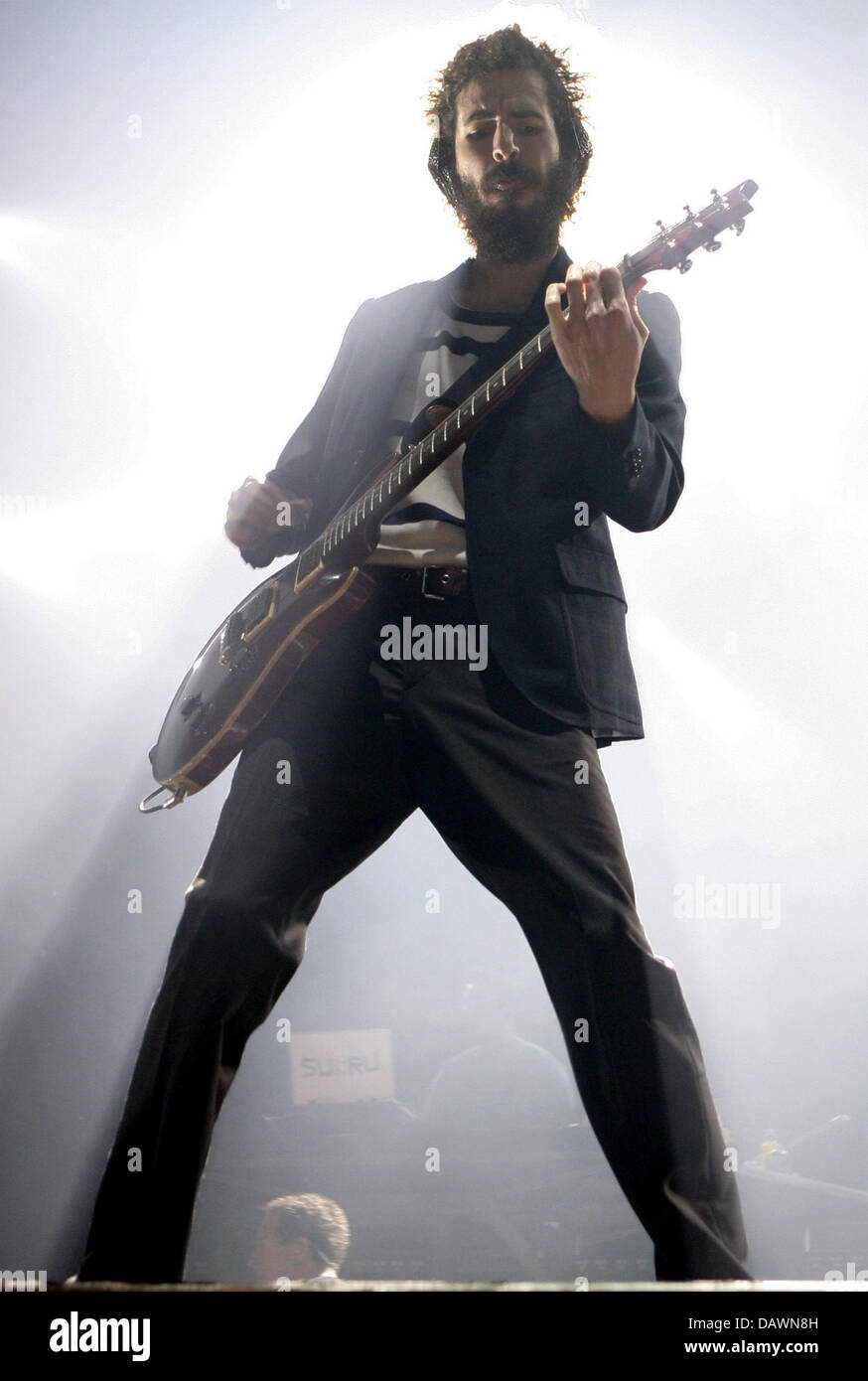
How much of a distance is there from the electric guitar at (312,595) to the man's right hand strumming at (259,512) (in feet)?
0.27

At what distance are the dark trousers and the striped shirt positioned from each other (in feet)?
0.25

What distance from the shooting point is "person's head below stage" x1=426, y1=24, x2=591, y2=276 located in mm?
2010

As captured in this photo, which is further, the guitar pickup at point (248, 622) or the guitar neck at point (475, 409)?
the guitar pickup at point (248, 622)

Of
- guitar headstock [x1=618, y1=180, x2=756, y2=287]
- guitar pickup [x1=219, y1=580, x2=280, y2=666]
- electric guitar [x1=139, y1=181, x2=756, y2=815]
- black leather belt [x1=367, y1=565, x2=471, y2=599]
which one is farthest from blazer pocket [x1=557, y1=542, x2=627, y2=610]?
guitar pickup [x1=219, y1=580, x2=280, y2=666]

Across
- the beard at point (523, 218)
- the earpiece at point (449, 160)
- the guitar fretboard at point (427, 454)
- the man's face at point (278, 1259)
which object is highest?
the earpiece at point (449, 160)

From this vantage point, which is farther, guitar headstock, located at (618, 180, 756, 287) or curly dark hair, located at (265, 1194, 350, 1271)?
curly dark hair, located at (265, 1194, 350, 1271)

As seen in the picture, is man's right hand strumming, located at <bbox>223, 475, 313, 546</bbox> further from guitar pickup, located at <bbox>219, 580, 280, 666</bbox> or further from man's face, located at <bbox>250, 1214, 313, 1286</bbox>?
man's face, located at <bbox>250, 1214, 313, 1286</bbox>

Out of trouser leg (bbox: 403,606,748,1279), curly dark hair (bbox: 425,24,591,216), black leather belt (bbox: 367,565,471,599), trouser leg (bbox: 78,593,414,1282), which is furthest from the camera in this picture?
curly dark hair (bbox: 425,24,591,216)

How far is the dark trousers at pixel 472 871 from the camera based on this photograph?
4.73 ft

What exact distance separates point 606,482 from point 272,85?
159 centimetres

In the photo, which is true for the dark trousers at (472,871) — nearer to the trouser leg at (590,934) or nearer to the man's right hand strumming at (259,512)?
the trouser leg at (590,934)

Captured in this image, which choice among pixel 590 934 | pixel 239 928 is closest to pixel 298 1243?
pixel 239 928

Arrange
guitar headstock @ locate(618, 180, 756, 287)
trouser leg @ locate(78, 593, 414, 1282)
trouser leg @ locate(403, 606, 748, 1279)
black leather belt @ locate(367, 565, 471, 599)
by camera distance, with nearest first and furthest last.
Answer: trouser leg @ locate(403, 606, 748, 1279), trouser leg @ locate(78, 593, 414, 1282), guitar headstock @ locate(618, 180, 756, 287), black leather belt @ locate(367, 565, 471, 599)

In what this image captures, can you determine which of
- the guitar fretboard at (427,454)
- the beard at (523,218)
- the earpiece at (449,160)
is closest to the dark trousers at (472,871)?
the guitar fretboard at (427,454)
